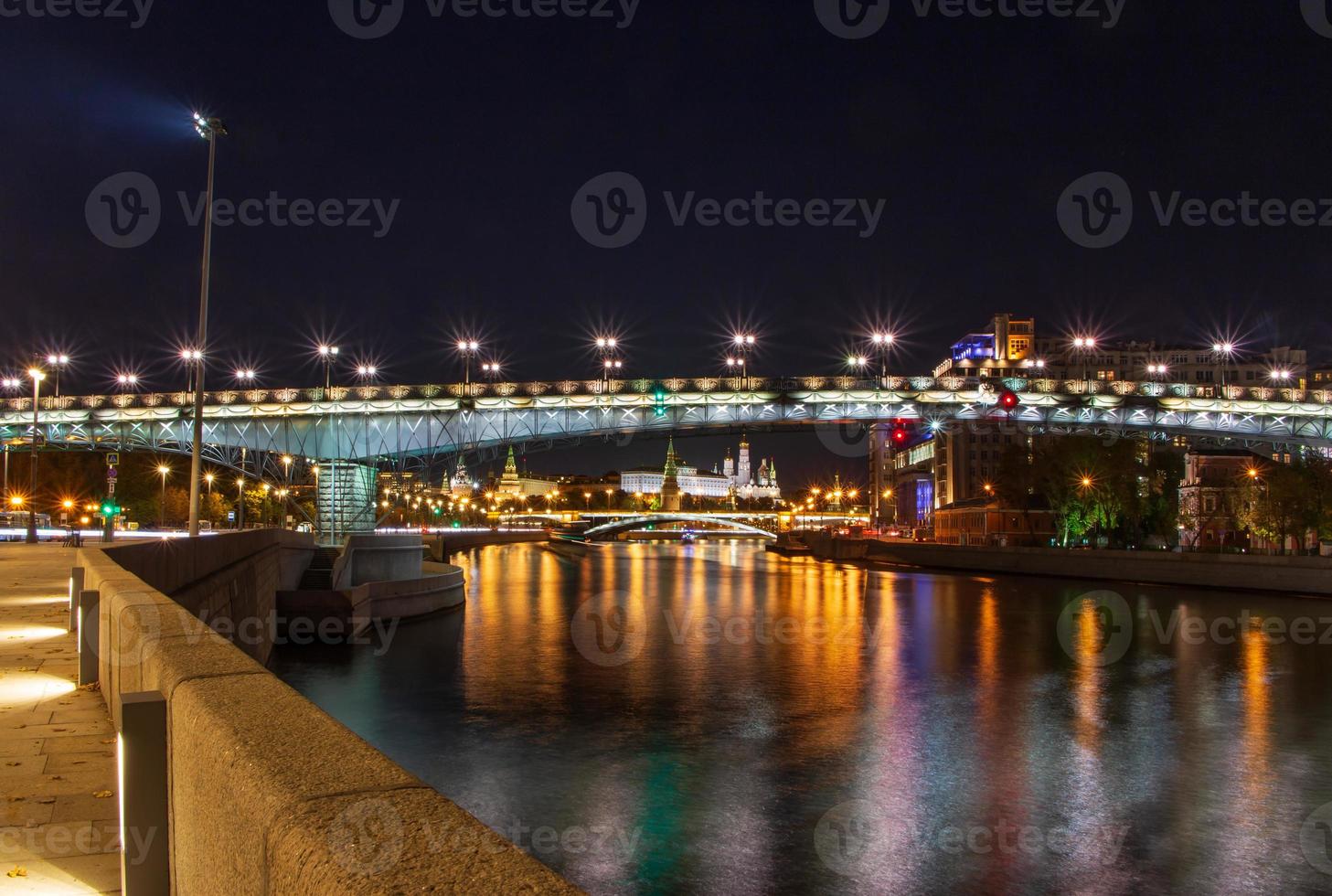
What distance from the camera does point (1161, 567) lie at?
2375 inches

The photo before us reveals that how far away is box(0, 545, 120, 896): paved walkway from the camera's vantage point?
5.38 metres

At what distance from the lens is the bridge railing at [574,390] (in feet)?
217

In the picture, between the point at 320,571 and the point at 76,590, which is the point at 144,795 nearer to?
the point at 76,590

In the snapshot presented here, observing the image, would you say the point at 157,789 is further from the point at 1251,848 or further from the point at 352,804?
the point at 1251,848

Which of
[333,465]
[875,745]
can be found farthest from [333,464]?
[875,745]

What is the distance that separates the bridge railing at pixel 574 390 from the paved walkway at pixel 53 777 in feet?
175

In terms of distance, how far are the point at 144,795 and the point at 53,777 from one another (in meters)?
3.27

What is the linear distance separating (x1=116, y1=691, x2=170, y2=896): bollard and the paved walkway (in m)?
0.80

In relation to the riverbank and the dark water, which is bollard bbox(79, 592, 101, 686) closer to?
the dark water

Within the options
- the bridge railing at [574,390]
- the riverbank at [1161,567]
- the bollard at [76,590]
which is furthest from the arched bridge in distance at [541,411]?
the bollard at [76,590]

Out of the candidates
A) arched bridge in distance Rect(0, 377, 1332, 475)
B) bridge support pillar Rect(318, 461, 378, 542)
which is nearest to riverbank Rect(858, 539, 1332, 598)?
arched bridge in distance Rect(0, 377, 1332, 475)

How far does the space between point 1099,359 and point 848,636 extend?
137m

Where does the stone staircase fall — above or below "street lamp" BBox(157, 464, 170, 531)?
below

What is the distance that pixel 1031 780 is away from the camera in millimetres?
19234
